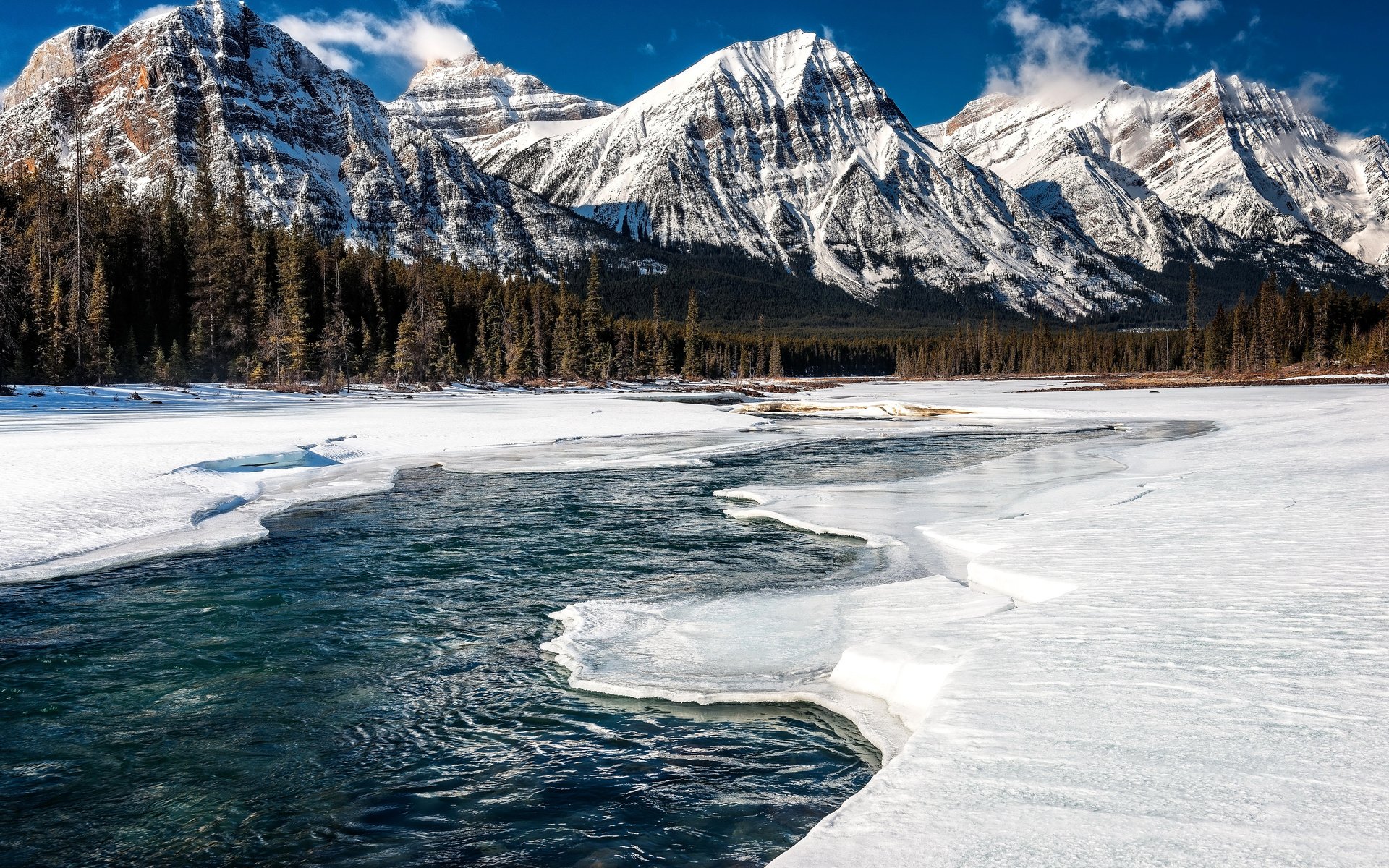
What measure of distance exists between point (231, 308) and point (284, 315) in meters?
8.83

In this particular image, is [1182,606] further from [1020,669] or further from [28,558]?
[28,558]

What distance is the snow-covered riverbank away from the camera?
136 inches

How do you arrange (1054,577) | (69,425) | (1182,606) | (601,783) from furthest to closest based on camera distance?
(69,425)
(1054,577)
(1182,606)
(601,783)

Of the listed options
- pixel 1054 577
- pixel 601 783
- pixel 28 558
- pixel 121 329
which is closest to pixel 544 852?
pixel 601 783

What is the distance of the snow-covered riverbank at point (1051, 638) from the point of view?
136 inches

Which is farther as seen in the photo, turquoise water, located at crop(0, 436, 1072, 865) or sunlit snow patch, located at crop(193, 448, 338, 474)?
sunlit snow patch, located at crop(193, 448, 338, 474)

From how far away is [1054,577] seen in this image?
28.0ft

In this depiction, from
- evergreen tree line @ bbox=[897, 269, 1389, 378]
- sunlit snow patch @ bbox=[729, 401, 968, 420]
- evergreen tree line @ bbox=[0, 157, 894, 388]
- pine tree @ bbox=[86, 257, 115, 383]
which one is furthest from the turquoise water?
evergreen tree line @ bbox=[897, 269, 1389, 378]

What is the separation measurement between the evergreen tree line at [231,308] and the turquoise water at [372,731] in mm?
47424

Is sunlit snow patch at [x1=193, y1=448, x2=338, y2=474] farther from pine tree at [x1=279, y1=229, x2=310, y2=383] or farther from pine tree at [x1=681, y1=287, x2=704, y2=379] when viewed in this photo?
pine tree at [x1=681, y1=287, x2=704, y2=379]

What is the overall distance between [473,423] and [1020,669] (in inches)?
1371

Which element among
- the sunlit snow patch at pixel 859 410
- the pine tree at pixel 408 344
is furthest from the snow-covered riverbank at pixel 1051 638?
the pine tree at pixel 408 344

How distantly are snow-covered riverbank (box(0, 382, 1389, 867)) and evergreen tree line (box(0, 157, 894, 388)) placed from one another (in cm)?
4360

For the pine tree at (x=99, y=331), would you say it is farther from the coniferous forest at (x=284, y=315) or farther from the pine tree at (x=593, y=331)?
the pine tree at (x=593, y=331)
